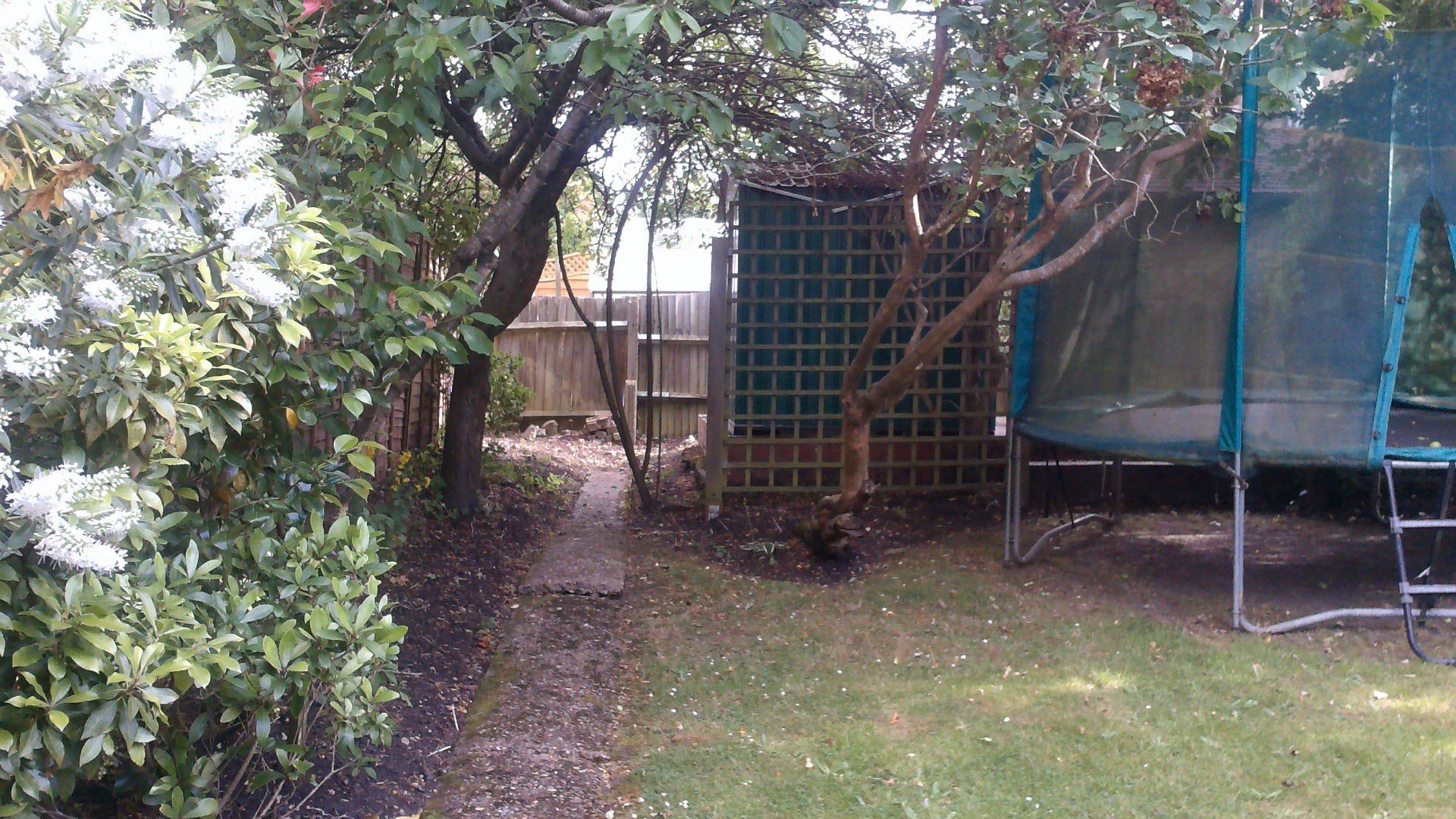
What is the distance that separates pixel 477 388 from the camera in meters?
6.94

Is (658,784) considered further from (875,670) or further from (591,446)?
(591,446)

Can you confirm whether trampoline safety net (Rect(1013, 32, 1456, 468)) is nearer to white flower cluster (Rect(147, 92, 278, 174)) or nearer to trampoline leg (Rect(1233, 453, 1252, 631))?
trampoline leg (Rect(1233, 453, 1252, 631))

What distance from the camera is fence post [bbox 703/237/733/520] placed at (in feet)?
25.1

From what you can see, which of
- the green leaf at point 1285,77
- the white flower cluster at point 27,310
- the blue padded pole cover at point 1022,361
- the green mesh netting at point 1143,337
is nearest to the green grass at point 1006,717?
the green mesh netting at point 1143,337

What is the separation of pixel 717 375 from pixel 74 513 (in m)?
5.96

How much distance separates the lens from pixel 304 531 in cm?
330

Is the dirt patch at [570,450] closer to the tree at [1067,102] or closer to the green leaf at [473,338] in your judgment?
the tree at [1067,102]

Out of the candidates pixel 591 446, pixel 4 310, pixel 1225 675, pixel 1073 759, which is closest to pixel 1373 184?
pixel 1225 675

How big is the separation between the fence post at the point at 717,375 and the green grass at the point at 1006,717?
6.54ft

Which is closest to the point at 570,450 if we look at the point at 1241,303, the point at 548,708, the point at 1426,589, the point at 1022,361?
the point at 1022,361

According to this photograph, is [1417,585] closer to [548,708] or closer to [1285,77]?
[1285,77]

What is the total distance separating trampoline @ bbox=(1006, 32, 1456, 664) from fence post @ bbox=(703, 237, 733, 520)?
9.94 ft

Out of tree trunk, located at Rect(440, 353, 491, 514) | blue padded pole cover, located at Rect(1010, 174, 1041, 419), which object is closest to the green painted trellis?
blue padded pole cover, located at Rect(1010, 174, 1041, 419)

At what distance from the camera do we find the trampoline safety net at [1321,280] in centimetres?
492
